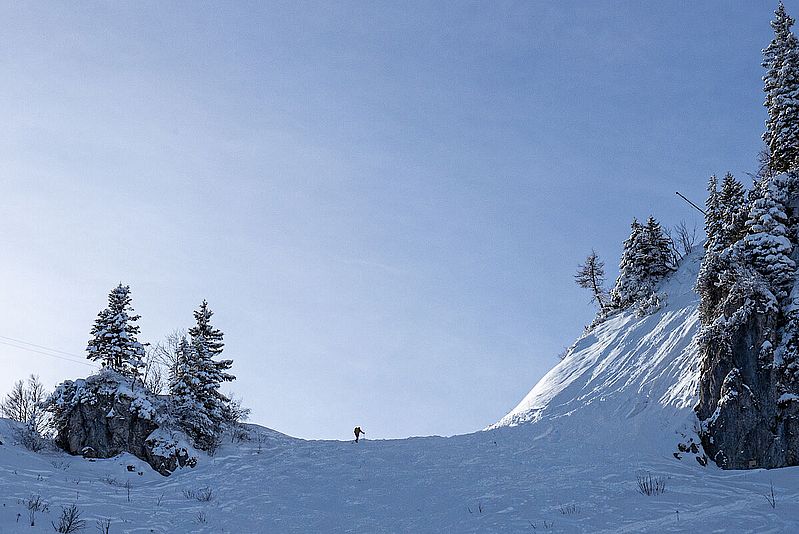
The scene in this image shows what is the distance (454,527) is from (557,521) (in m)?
2.54

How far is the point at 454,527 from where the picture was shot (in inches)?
603

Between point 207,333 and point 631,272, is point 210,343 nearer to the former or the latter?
point 207,333

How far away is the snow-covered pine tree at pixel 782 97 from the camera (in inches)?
1094

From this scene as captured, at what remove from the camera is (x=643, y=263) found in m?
40.7

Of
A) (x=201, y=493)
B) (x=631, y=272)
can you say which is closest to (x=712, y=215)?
(x=631, y=272)

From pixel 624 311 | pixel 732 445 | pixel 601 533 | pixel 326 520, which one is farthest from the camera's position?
pixel 624 311

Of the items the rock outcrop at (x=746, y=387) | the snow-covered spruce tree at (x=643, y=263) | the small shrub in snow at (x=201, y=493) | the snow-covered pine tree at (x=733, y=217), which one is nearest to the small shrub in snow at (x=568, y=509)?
the rock outcrop at (x=746, y=387)

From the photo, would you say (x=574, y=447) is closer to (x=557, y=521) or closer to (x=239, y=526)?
(x=557, y=521)

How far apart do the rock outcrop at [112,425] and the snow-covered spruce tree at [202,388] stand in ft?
4.84

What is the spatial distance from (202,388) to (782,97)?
31.5 m

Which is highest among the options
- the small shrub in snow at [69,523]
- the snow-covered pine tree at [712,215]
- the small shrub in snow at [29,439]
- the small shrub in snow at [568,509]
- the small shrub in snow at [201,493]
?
the snow-covered pine tree at [712,215]

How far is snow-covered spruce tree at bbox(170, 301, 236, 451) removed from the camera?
1173 inches

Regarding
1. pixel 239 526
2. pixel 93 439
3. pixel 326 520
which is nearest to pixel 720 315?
pixel 326 520

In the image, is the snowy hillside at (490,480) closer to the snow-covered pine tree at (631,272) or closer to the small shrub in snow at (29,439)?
the small shrub in snow at (29,439)
